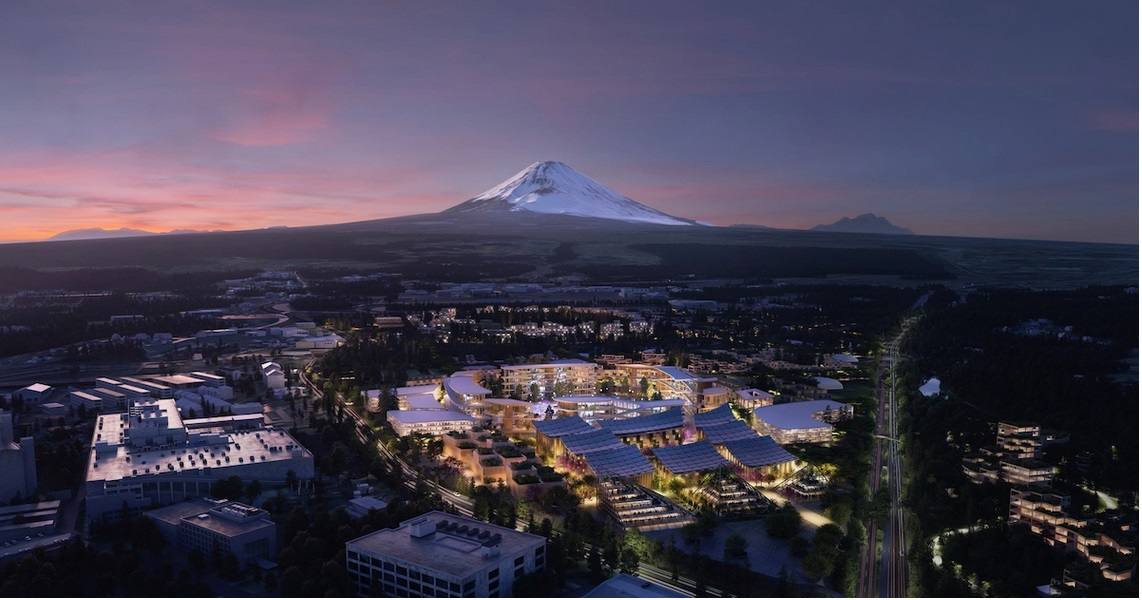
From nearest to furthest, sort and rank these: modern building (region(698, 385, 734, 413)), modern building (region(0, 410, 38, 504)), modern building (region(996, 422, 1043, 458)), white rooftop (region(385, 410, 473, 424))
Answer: modern building (region(0, 410, 38, 504)), modern building (region(996, 422, 1043, 458)), white rooftop (region(385, 410, 473, 424)), modern building (region(698, 385, 734, 413))

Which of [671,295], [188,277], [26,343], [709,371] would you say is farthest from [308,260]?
[709,371]

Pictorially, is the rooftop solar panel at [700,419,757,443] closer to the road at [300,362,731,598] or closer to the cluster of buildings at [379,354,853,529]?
the cluster of buildings at [379,354,853,529]

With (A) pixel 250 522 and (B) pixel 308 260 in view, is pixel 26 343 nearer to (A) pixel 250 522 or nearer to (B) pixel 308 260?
(A) pixel 250 522

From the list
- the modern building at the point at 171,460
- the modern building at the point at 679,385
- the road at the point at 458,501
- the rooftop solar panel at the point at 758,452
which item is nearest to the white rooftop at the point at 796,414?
the rooftop solar panel at the point at 758,452

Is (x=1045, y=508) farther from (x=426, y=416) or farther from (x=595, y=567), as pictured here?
(x=426, y=416)

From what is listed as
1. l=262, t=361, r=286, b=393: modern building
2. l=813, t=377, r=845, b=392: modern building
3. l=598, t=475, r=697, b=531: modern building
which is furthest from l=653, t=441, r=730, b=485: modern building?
l=262, t=361, r=286, b=393: modern building

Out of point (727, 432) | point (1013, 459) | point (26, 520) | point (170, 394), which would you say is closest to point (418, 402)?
point (170, 394)
